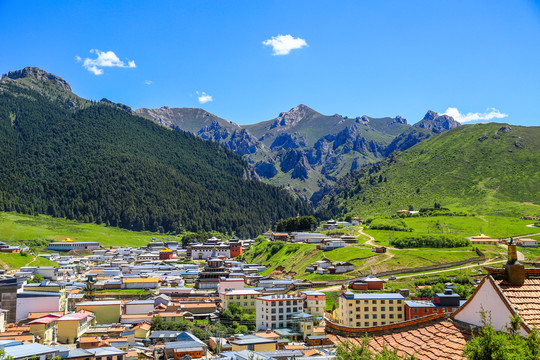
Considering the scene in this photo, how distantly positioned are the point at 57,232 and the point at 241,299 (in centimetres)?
10936

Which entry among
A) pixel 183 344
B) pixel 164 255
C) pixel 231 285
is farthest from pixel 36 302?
pixel 164 255

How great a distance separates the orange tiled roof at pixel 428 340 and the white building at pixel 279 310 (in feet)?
200

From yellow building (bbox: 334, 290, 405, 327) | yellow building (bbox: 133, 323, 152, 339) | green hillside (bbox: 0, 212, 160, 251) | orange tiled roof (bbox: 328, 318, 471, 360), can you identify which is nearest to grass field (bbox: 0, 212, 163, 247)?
green hillside (bbox: 0, 212, 160, 251)

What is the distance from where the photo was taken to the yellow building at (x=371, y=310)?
223 feet

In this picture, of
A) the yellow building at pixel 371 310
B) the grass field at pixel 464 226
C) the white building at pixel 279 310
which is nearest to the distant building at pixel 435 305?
the yellow building at pixel 371 310

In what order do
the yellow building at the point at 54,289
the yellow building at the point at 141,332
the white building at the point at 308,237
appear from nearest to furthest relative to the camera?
the yellow building at the point at 141,332 < the yellow building at the point at 54,289 < the white building at the point at 308,237

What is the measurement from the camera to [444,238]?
110 meters

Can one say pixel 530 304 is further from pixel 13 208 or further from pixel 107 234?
pixel 13 208

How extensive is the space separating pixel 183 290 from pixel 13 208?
11955 centimetres

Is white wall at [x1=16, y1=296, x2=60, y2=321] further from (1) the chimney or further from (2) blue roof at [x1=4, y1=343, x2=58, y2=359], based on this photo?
(1) the chimney

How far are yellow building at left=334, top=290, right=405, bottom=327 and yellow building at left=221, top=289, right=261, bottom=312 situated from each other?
57.6 feet

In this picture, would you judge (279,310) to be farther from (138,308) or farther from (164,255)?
(164,255)

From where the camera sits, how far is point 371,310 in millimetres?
68188

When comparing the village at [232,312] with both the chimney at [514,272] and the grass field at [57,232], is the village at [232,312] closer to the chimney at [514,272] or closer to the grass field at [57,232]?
the chimney at [514,272]
